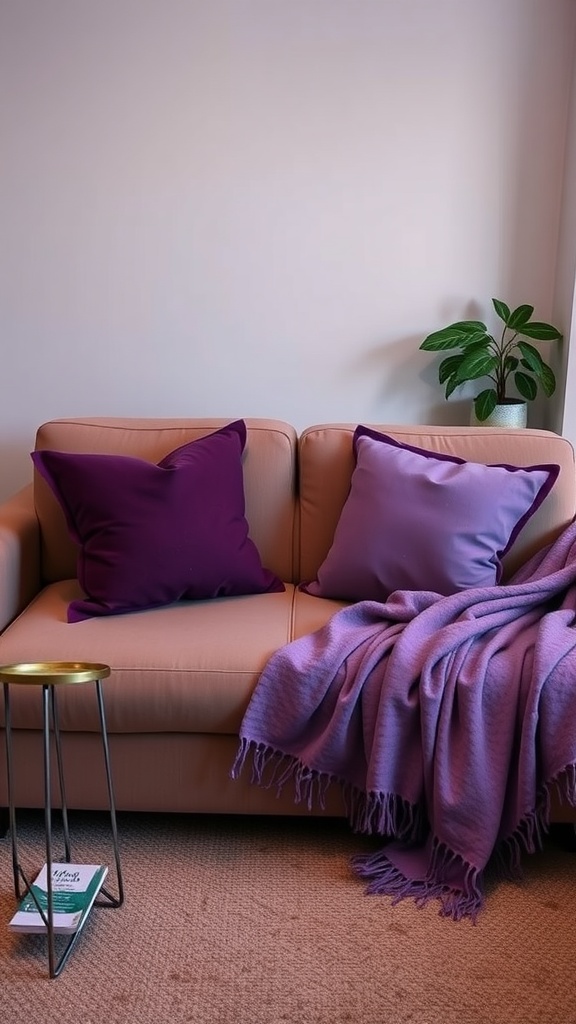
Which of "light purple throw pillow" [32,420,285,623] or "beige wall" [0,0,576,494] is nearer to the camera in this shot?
"light purple throw pillow" [32,420,285,623]

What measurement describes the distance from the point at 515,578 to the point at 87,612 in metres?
1.01

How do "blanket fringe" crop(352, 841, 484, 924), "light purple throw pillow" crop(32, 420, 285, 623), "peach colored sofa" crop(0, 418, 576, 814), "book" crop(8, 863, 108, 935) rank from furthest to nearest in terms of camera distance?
"light purple throw pillow" crop(32, 420, 285, 623), "peach colored sofa" crop(0, 418, 576, 814), "blanket fringe" crop(352, 841, 484, 924), "book" crop(8, 863, 108, 935)

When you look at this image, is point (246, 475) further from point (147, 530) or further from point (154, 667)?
point (154, 667)

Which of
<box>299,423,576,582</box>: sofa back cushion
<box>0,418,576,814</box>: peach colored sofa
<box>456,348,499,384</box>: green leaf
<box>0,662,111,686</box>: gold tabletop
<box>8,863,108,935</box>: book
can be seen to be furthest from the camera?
<box>456,348,499,384</box>: green leaf

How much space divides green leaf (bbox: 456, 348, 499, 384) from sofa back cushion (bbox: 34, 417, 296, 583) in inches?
22.9

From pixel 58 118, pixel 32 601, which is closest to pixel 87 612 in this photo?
pixel 32 601

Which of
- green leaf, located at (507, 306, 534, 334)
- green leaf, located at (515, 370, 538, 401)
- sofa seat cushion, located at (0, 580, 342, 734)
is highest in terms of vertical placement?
green leaf, located at (507, 306, 534, 334)

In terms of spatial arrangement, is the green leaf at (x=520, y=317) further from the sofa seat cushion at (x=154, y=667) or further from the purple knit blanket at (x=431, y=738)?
the sofa seat cushion at (x=154, y=667)

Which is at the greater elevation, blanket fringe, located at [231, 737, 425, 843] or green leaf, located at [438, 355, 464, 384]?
green leaf, located at [438, 355, 464, 384]

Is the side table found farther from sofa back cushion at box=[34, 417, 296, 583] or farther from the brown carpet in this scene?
sofa back cushion at box=[34, 417, 296, 583]

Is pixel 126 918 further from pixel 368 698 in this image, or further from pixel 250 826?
pixel 368 698

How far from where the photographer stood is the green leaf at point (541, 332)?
2.41 m

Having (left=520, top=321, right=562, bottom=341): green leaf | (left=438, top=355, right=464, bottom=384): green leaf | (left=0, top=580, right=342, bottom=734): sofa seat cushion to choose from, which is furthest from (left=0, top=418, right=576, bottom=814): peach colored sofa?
(left=520, top=321, right=562, bottom=341): green leaf

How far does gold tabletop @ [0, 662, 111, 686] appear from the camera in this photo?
1.27 m
